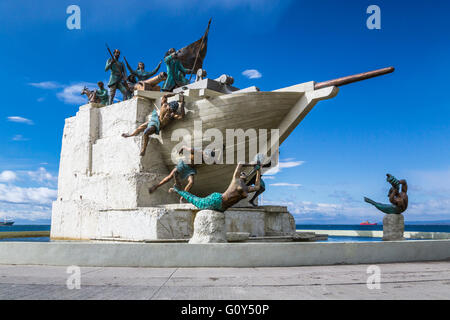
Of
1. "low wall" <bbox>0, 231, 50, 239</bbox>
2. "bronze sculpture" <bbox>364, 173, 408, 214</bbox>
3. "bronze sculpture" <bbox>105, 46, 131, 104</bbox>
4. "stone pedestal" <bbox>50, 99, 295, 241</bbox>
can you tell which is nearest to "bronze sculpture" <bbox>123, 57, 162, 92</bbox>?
"bronze sculpture" <bbox>105, 46, 131, 104</bbox>

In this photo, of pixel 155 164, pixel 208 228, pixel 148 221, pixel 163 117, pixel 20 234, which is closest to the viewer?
pixel 208 228

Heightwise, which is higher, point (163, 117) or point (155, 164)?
point (163, 117)

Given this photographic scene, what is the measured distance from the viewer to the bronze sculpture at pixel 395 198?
1220 centimetres

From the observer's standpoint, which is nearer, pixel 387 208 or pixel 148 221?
pixel 148 221

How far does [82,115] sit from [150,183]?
4436mm

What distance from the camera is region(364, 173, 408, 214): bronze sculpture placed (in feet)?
40.0

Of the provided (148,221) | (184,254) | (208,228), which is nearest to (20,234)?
(148,221)

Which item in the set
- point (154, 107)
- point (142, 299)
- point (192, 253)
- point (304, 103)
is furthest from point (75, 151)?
point (142, 299)

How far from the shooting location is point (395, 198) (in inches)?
483

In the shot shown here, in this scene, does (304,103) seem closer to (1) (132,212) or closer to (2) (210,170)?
(2) (210,170)

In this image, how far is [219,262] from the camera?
710 centimetres

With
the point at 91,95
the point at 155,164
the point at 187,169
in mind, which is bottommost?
the point at 187,169

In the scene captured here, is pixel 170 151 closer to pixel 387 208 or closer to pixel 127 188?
pixel 127 188

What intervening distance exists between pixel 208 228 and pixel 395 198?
23.0 feet
